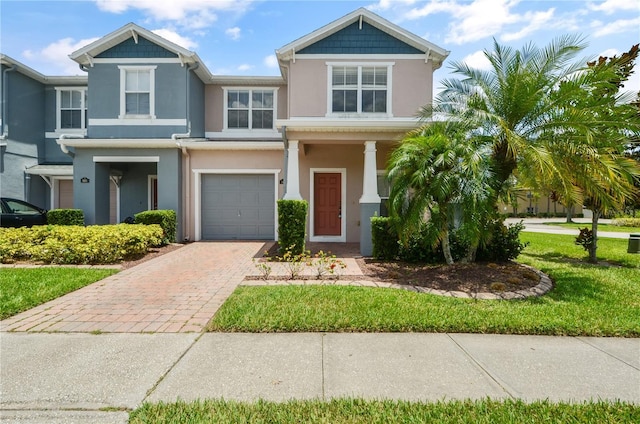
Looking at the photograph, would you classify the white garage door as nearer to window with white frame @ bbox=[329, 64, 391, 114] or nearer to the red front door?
the red front door

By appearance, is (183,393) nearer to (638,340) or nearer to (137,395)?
(137,395)

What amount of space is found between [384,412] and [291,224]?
625 centimetres

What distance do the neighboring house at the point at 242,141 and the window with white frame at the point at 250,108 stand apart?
1.53 m

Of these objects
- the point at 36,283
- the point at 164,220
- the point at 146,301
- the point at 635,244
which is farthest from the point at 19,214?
the point at 635,244

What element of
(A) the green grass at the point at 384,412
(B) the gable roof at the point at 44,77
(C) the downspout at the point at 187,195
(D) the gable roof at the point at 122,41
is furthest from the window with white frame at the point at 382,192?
(B) the gable roof at the point at 44,77

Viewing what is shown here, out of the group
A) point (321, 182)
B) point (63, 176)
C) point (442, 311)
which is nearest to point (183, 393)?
point (442, 311)

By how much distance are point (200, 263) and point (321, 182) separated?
5.43 meters

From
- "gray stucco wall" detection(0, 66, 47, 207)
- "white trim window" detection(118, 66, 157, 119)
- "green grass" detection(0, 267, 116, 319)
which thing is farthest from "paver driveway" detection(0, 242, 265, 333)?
"gray stucco wall" detection(0, 66, 47, 207)

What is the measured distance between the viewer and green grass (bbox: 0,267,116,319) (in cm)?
489

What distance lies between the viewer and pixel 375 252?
27.7 ft

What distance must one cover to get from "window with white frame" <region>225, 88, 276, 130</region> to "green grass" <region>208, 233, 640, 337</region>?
939 cm

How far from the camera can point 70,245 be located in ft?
25.9

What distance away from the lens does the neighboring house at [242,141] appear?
37.7 feet

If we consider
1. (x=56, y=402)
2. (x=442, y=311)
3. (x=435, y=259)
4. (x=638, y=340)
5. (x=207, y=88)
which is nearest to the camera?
(x=56, y=402)
